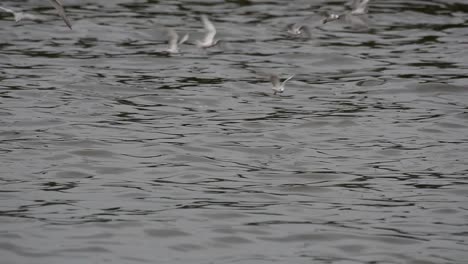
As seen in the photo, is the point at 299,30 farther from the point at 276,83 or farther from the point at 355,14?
the point at 276,83

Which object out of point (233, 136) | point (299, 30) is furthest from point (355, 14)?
point (233, 136)

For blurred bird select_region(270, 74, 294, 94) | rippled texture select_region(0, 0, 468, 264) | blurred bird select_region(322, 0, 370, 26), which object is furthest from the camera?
blurred bird select_region(322, 0, 370, 26)

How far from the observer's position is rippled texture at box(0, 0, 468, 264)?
8.41 meters

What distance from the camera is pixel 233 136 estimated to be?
1120 cm

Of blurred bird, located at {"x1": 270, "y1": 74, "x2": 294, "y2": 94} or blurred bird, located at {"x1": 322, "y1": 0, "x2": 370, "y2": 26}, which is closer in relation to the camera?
blurred bird, located at {"x1": 270, "y1": 74, "x2": 294, "y2": 94}

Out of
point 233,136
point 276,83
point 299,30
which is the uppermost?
point 299,30

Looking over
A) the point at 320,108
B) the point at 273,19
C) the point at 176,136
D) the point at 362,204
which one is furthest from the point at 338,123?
the point at 273,19

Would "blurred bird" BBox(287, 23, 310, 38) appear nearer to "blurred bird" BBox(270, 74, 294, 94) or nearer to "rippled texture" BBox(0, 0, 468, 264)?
"rippled texture" BBox(0, 0, 468, 264)

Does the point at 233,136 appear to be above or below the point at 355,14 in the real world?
below

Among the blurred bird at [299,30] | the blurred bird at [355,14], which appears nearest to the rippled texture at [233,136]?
the blurred bird at [299,30]

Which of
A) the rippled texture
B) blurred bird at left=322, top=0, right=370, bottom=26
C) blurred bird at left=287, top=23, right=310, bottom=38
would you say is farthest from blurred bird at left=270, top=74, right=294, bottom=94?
blurred bird at left=287, top=23, right=310, bottom=38

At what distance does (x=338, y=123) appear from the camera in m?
11.7

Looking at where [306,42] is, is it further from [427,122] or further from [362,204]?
[362,204]

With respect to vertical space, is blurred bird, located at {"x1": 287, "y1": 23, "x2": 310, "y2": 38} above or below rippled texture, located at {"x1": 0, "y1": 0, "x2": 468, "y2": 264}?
above
